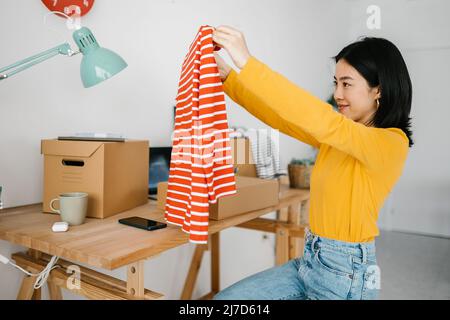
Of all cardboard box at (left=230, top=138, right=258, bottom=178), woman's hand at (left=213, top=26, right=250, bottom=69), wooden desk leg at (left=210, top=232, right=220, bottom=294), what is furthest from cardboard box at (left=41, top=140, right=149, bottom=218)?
wooden desk leg at (left=210, top=232, right=220, bottom=294)

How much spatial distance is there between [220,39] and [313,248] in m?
0.64

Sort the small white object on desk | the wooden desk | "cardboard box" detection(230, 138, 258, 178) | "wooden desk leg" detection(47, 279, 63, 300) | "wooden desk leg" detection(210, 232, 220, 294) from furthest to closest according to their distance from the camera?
"wooden desk leg" detection(210, 232, 220, 294), "cardboard box" detection(230, 138, 258, 178), "wooden desk leg" detection(47, 279, 63, 300), the small white object on desk, the wooden desk

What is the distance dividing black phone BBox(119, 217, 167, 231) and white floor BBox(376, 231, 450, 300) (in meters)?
1.99

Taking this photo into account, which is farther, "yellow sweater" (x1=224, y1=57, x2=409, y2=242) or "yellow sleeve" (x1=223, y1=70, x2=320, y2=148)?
"yellow sleeve" (x1=223, y1=70, x2=320, y2=148)

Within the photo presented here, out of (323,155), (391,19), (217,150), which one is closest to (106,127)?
(217,150)

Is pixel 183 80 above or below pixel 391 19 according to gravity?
below

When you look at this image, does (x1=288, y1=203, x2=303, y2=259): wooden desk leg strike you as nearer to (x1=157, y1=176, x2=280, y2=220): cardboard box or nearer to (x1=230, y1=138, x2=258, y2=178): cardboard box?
(x1=230, y1=138, x2=258, y2=178): cardboard box

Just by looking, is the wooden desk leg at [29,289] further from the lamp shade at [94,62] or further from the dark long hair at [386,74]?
the dark long hair at [386,74]

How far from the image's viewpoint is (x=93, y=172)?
3.99 feet

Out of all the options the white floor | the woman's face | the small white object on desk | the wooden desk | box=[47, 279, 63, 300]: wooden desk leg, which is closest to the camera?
the wooden desk

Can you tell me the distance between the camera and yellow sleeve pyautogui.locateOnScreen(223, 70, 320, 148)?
1316 millimetres

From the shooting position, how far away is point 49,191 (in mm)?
1272

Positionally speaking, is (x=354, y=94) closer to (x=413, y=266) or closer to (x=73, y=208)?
(x=73, y=208)
